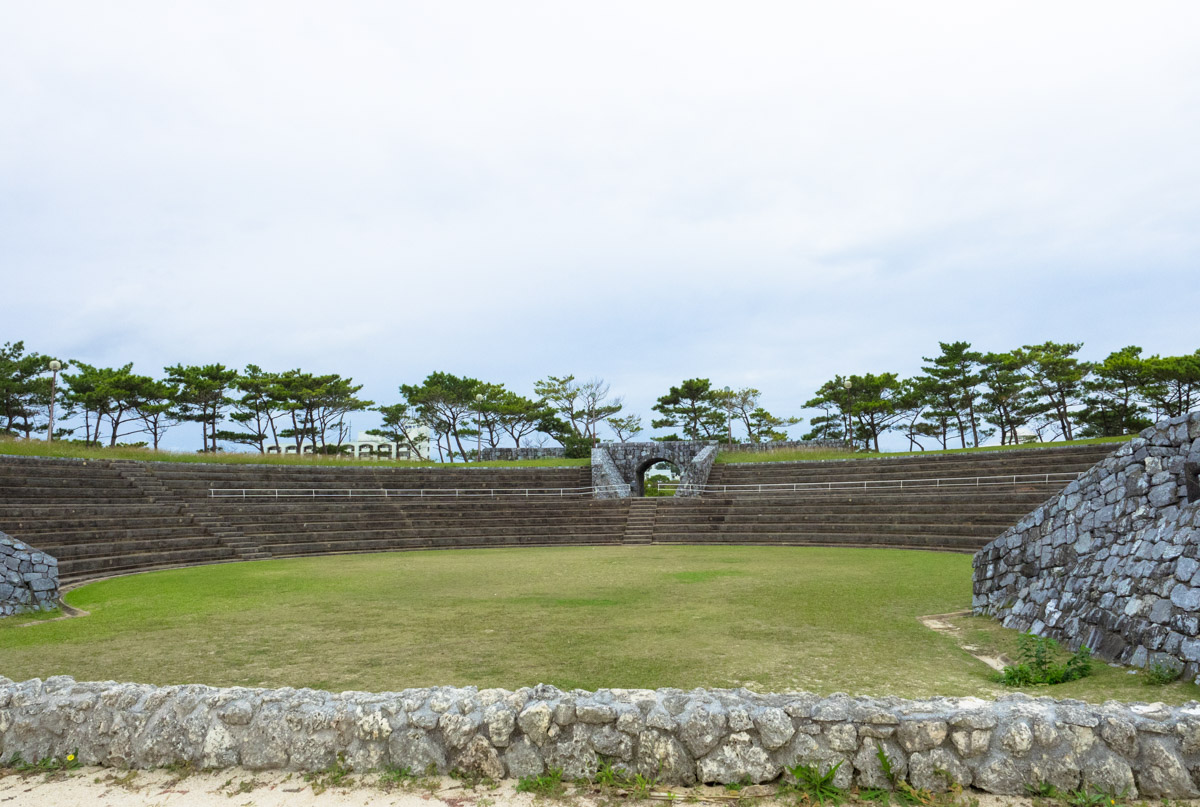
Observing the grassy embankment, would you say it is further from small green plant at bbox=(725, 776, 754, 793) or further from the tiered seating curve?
small green plant at bbox=(725, 776, 754, 793)

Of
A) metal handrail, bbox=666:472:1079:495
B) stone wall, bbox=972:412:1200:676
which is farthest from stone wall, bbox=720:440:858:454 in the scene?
stone wall, bbox=972:412:1200:676

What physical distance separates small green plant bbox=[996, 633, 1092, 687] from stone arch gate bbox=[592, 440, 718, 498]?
2063 centimetres

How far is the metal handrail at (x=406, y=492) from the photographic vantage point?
21.2 meters

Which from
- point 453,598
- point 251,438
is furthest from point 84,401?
point 453,598

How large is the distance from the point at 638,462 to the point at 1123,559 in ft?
81.9

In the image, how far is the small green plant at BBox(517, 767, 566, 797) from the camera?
10.9ft

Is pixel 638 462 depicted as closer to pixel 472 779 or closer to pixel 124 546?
pixel 124 546

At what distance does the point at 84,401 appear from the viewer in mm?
35844

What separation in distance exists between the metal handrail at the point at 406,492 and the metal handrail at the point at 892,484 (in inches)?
151

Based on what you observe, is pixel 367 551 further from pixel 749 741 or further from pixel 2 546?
pixel 749 741

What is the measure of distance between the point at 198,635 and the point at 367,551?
1155cm

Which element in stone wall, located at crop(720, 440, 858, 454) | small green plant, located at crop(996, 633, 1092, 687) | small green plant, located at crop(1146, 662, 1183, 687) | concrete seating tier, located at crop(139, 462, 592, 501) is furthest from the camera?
stone wall, located at crop(720, 440, 858, 454)

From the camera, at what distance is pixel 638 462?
30422mm

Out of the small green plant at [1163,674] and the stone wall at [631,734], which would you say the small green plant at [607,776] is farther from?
the small green plant at [1163,674]
